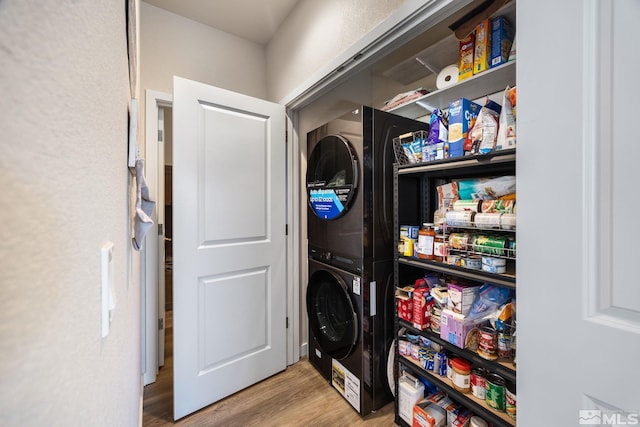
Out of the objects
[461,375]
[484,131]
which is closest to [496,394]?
[461,375]

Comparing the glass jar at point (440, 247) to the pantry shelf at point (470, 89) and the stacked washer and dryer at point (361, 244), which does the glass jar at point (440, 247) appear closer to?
the stacked washer and dryer at point (361, 244)

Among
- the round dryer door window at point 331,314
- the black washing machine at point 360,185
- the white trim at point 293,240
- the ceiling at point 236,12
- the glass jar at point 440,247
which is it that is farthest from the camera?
the white trim at point 293,240

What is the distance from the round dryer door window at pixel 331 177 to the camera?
5.09 ft

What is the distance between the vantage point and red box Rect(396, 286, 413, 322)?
1348 millimetres

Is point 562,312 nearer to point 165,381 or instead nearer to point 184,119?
point 184,119

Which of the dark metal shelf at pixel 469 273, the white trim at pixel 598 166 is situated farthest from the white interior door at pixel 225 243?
the white trim at pixel 598 166

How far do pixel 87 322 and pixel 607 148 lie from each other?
1.01 meters

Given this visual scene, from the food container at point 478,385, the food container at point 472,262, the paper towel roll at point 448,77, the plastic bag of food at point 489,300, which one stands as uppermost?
the paper towel roll at point 448,77

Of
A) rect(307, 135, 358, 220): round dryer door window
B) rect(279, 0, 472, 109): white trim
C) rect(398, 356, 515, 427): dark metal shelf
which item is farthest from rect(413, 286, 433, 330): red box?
rect(279, 0, 472, 109): white trim

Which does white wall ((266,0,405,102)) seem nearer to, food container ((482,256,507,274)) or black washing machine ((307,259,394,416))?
food container ((482,256,507,274))

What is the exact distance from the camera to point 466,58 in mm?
1267

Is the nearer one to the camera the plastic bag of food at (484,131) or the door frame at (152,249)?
the plastic bag of food at (484,131)

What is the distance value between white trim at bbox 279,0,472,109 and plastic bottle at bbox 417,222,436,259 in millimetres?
898

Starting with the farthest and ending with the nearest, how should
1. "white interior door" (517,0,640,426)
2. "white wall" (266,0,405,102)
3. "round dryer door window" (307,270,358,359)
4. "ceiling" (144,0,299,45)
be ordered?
"ceiling" (144,0,299,45), "round dryer door window" (307,270,358,359), "white wall" (266,0,405,102), "white interior door" (517,0,640,426)
